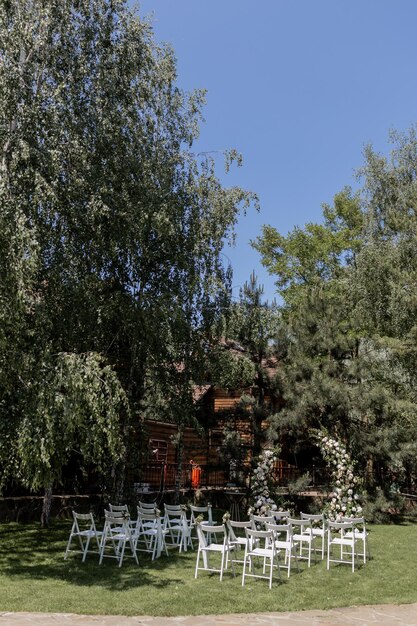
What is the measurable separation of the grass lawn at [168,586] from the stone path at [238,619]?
0.23m

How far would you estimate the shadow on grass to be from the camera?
8.67 metres

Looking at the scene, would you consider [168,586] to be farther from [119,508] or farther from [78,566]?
[119,508]

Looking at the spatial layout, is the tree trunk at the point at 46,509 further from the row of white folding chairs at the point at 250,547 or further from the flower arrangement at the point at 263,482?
the row of white folding chairs at the point at 250,547

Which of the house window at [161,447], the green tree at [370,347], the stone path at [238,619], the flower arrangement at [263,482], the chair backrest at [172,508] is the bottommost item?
the stone path at [238,619]

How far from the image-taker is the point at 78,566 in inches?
380

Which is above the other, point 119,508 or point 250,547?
point 119,508

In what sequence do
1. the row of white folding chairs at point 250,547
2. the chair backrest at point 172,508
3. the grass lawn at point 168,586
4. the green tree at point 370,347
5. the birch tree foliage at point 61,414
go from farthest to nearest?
the green tree at point 370,347 → the chair backrest at point 172,508 → the row of white folding chairs at point 250,547 → the birch tree foliage at point 61,414 → the grass lawn at point 168,586

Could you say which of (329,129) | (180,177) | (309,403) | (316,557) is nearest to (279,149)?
(329,129)

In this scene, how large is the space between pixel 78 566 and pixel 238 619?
4.00 meters

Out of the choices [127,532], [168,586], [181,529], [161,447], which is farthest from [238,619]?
[161,447]

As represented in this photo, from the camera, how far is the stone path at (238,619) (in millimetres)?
6402

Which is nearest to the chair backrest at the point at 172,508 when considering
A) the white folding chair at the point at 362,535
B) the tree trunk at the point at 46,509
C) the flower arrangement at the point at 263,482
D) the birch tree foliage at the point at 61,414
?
the flower arrangement at the point at 263,482

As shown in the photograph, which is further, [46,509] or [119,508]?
[46,509]

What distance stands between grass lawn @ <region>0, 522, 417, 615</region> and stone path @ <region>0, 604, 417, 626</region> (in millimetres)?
233
